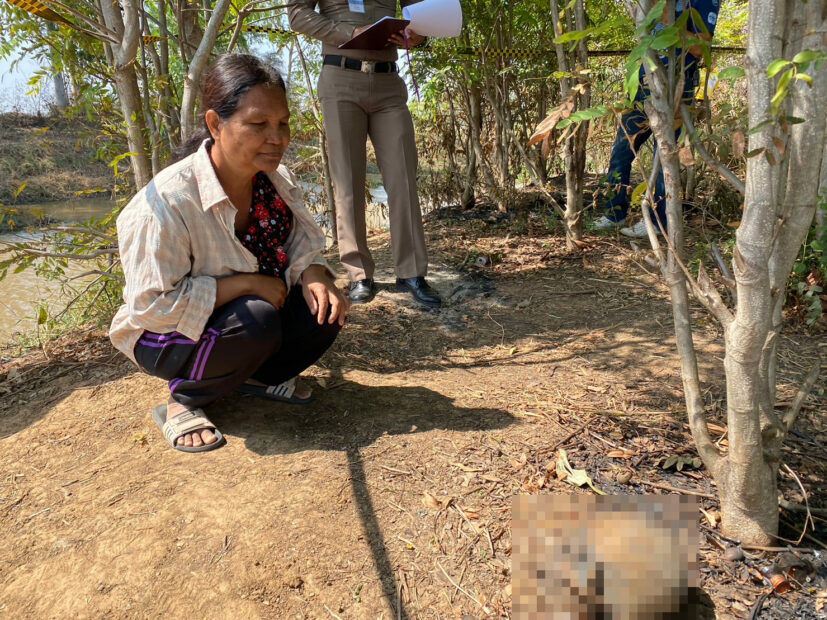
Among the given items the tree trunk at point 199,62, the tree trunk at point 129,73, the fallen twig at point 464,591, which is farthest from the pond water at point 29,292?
the fallen twig at point 464,591

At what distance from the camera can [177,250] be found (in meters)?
1.92

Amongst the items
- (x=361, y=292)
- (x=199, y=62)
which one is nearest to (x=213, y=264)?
(x=199, y=62)

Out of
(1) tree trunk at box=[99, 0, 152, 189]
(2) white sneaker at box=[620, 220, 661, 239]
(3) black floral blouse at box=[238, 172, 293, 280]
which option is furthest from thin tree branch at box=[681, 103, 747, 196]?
(2) white sneaker at box=[620, 220, 661, 239]

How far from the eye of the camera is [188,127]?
9.04ft

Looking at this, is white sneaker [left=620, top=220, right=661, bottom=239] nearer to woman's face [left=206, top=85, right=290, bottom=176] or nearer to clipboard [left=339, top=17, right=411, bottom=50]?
clipboard [left=339, top=17, right=411, bottom=50]

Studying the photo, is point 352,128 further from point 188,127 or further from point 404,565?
point 404,565

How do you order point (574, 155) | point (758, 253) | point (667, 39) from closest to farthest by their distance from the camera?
1. point (667, 39)
2. point (758, 253)
3. point (574, 155)

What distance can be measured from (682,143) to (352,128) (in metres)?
2.26

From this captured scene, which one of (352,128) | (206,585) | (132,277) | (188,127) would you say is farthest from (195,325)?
(352,128)

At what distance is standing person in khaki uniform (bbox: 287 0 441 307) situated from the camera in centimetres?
318

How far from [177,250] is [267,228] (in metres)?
0.44

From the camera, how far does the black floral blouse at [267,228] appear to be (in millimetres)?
2248

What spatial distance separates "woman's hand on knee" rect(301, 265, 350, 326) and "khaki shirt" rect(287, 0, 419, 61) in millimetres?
1559

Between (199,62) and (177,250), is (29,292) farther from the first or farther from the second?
(177,250)
